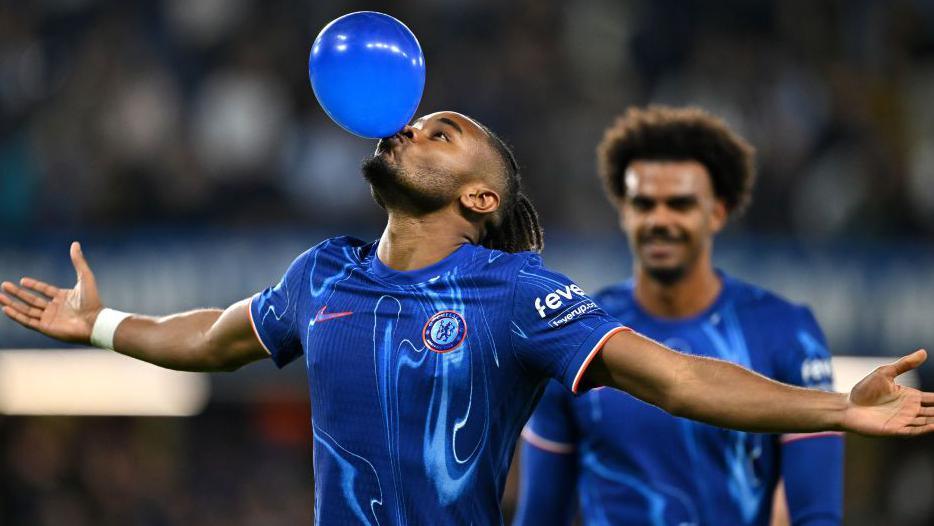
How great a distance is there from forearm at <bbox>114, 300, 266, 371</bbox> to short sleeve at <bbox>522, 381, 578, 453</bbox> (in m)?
1.47

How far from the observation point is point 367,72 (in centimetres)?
412

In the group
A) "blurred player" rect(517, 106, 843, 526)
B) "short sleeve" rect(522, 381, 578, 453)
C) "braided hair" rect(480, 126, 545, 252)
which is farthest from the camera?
"short sleeve" rect(522, 381, 578, 453)

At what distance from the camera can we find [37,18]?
516 inches

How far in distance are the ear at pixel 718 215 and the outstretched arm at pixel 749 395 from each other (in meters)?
2.22

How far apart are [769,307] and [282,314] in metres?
2.10

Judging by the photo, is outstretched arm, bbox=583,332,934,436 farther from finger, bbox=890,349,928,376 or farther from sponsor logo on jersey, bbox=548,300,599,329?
sponsor logo on jersey, bbox=548,300,599,329

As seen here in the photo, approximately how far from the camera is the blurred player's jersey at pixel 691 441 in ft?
17.5

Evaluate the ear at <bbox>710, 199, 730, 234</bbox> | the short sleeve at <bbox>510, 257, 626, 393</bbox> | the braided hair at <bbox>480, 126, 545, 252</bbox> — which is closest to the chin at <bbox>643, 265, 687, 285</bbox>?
the ear at <bbox>710, 199, 730, 234</bbox>

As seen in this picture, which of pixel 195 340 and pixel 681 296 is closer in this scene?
pixel 195 340

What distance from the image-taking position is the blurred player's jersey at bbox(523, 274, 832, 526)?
5344mm

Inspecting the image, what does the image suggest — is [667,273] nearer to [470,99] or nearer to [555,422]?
[555,422]

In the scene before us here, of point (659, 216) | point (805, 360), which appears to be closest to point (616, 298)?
point (659, 216)

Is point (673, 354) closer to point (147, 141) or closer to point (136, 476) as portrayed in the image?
point (147, 141)

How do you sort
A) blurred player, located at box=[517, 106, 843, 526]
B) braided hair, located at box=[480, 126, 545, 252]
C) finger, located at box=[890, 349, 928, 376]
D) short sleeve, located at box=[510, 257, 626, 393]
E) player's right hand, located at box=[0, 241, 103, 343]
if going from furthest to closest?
blurred player, located at box=[517, 106, 843, 526] → player's right hand, located at box=[0, 241, 103, 343] → braided hair, located at box=[480, 126, 545, 252] → short sleeve, located at box=[510, 257, 626, 393] → finger, located at box=[890, 349, 928, 376]
